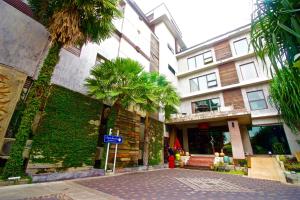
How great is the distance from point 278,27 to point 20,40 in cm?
955

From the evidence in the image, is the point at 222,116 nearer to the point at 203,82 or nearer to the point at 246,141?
the point at 246,141

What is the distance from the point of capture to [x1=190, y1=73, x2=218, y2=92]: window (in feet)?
65.7

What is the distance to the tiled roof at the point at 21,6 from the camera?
7.50m

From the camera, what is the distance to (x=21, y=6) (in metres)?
7.82

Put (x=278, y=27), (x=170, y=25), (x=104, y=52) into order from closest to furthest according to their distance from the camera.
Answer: (x=278, y=27), (x=104, y=52), (x=170, y=25)

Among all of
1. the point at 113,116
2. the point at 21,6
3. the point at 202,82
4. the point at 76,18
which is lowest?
the point at 113,116

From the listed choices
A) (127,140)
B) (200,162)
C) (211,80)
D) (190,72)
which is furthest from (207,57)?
(127,140)

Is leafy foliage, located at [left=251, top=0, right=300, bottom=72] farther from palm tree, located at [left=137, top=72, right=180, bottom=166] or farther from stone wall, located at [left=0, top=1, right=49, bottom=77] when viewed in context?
stone wall, located at [left=0, top=1, right=49, bottom=77]

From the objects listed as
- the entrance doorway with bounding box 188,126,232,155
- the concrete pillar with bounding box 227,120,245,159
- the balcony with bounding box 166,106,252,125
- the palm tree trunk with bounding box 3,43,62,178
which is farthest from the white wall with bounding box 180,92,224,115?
A: the palm tree trunk with bounding box 3,43,62,178

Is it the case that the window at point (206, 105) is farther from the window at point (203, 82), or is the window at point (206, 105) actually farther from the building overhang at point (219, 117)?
the building overhang at point (219, 117)

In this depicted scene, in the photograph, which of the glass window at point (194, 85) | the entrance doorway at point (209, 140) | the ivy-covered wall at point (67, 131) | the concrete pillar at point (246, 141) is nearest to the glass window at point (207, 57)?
the glass window at point (194, 85)

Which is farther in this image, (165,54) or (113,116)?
(165,54)

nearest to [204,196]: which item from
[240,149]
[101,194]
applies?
[101,194]

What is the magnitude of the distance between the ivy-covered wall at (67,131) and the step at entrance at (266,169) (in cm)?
1036
